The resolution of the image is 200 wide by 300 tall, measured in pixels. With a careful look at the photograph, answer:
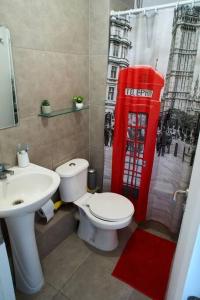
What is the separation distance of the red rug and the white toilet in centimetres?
19

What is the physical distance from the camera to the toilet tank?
5.96ft

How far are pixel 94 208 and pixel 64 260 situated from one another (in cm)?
55

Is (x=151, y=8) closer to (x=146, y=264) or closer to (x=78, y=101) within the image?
(x=78, y=101)

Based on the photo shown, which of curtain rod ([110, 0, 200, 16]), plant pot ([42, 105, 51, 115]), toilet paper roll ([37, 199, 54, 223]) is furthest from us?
toilet paper roll ([37, 199, 54, 223])

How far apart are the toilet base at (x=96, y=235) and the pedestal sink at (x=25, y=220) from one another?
0.55m

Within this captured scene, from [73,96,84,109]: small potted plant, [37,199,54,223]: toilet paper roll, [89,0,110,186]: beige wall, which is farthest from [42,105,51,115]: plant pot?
[37,199,54,223]: toilet paper roll

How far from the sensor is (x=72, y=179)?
6.04 feet

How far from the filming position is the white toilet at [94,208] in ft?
5.56

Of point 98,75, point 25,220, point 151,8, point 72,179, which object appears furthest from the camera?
point 98,75

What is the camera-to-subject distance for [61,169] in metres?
1.84

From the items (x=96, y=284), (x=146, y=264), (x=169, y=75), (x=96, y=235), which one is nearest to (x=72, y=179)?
(x=96, y=235)

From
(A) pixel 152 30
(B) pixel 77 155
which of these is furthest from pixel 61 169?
(A) pixel 152 30

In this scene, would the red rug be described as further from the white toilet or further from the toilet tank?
the toilet tank

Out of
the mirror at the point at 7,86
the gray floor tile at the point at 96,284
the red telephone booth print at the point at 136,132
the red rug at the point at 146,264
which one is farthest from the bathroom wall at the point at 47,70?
the red rug at the point at 146,264
